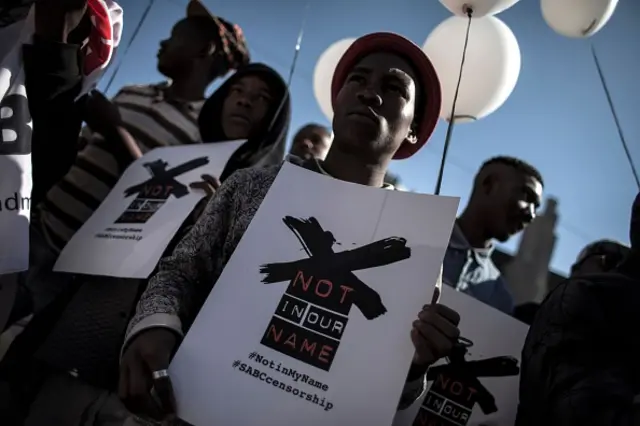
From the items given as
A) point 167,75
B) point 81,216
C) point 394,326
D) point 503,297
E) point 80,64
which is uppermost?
point 167,75

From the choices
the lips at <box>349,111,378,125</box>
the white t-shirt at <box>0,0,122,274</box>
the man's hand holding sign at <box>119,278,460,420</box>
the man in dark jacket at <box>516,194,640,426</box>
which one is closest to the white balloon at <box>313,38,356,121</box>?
the lips at <box>349,111,378,125</box>

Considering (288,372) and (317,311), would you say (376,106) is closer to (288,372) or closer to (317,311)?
(317,311)

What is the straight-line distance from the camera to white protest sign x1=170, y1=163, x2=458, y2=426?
0.82 m

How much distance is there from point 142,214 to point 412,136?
0.76 metres

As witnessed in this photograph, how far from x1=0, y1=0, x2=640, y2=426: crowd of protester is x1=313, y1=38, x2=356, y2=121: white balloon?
3.37ft

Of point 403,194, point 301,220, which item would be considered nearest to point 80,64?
point 301,220

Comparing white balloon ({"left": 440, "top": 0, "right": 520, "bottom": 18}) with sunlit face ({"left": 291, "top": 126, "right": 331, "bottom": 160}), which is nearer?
white balloon ({"left": 440, "top": 0, "right": 520, "bottom": 18})

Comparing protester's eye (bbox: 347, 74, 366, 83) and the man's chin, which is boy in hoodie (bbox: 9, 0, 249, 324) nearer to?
protester's eye (bbox: 347, 74, 366, 83)

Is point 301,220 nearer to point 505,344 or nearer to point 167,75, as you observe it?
point 505,344

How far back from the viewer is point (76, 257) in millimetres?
1447

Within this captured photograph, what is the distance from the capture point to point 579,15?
230cm

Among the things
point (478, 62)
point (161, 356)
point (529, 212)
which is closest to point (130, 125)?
point (161, 356)

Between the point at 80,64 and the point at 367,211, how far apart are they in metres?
0.80

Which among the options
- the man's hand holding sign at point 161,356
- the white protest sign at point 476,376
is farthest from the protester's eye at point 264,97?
the man's hand holding sign at point 161,356
